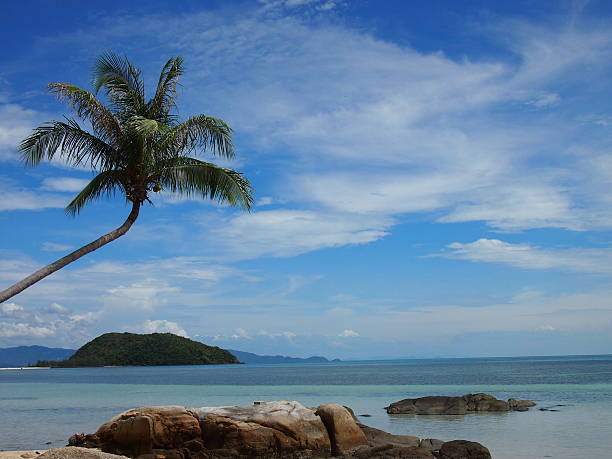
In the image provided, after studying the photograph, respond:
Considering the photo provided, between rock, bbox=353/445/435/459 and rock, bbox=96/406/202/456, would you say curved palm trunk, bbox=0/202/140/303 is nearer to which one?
rock, bbox=96/406/202/456

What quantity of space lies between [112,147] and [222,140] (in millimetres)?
2702

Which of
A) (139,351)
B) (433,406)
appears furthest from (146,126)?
(139,351)

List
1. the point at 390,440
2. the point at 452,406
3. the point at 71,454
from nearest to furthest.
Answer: the point at 71,454
the point at 390,440
the point at 452,406

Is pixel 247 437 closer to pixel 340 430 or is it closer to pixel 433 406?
pixel 340 430

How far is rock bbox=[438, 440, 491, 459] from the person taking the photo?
16656 mm

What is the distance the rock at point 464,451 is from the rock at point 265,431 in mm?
3132

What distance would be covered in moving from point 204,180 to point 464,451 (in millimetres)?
9747

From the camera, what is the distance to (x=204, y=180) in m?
16.1

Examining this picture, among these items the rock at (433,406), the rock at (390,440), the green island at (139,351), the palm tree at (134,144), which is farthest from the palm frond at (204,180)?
the green island at (139,351)

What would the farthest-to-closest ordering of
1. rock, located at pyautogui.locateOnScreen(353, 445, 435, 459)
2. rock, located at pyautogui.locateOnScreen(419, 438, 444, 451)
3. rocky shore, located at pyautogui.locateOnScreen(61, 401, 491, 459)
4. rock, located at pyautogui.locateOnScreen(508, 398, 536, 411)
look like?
rock, located at pyautogui.locateOnScreen(508, 398, 536, 411)
rock, located at pyautogui.locateOnScreen(419, 438, 444, 451)
rocky shore, located at pyautogui.locateOnScreen(61, 401, 491, 459)
rock, located at pyautogui.locateOnScreen(353, 445, 435, 459)

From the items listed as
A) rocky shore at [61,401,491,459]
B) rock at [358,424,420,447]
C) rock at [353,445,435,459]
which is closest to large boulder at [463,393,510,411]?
rock at [358,424,420,447]

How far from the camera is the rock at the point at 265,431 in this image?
1695 cm

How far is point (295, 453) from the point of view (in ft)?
55.8

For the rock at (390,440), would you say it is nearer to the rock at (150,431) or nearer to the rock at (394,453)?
the rock at (394,453)
